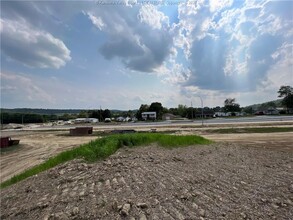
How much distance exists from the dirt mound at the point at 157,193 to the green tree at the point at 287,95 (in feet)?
340

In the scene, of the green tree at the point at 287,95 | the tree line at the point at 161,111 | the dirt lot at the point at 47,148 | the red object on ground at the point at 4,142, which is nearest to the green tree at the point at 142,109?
the tree line at the point at 161,111

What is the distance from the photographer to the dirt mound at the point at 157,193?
187 inches

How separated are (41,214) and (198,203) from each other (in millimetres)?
3446

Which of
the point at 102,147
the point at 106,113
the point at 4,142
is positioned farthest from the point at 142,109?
the point at 102,147

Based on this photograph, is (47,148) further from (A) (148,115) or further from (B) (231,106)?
(B) (231,106)

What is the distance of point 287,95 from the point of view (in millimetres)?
101312

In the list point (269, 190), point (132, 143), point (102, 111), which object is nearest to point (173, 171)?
point (269, 190)

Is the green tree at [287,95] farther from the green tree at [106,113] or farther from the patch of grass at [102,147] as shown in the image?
the patch of grass at [102,147]

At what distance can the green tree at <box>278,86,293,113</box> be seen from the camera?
9888 cm

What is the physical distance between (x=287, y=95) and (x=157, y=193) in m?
111

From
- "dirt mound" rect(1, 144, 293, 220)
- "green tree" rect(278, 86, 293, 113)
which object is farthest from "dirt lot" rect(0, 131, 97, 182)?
"green tree" rect(278, 86, 293, 113)

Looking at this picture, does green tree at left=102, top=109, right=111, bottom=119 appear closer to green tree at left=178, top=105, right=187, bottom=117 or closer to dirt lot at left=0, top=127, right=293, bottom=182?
green tree at left=178, top=105, right=187, bottom=117

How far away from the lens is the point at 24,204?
21.8ft

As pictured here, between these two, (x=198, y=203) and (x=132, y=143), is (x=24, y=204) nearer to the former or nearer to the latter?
(x=198, y=203)
